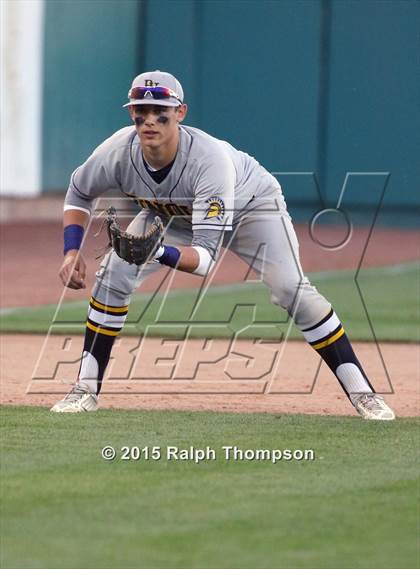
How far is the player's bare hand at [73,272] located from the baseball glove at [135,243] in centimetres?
48

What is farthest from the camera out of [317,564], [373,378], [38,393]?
[373,378]

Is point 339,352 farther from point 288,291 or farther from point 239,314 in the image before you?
point 239,314

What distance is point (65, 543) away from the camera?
4645 mm

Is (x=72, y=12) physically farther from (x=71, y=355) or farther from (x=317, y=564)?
(x=317, y=564)

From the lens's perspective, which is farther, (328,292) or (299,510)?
(328,292)

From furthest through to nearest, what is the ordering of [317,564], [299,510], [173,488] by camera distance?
[173,488], [299,510], [317,564]

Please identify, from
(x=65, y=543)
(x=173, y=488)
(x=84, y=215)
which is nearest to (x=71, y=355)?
(x=84, y=215)

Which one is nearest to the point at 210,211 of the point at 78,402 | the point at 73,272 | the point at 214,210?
the point at 214,210

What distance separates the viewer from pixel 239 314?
40.3ft

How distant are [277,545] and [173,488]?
A: 2.90 ft

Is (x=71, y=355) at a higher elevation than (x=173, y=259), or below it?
below

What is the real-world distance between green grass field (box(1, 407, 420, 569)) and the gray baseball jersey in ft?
3.52

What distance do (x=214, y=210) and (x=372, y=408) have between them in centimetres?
135

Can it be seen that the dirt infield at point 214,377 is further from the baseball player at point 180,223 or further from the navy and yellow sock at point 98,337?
the baseball player at point 180,223
